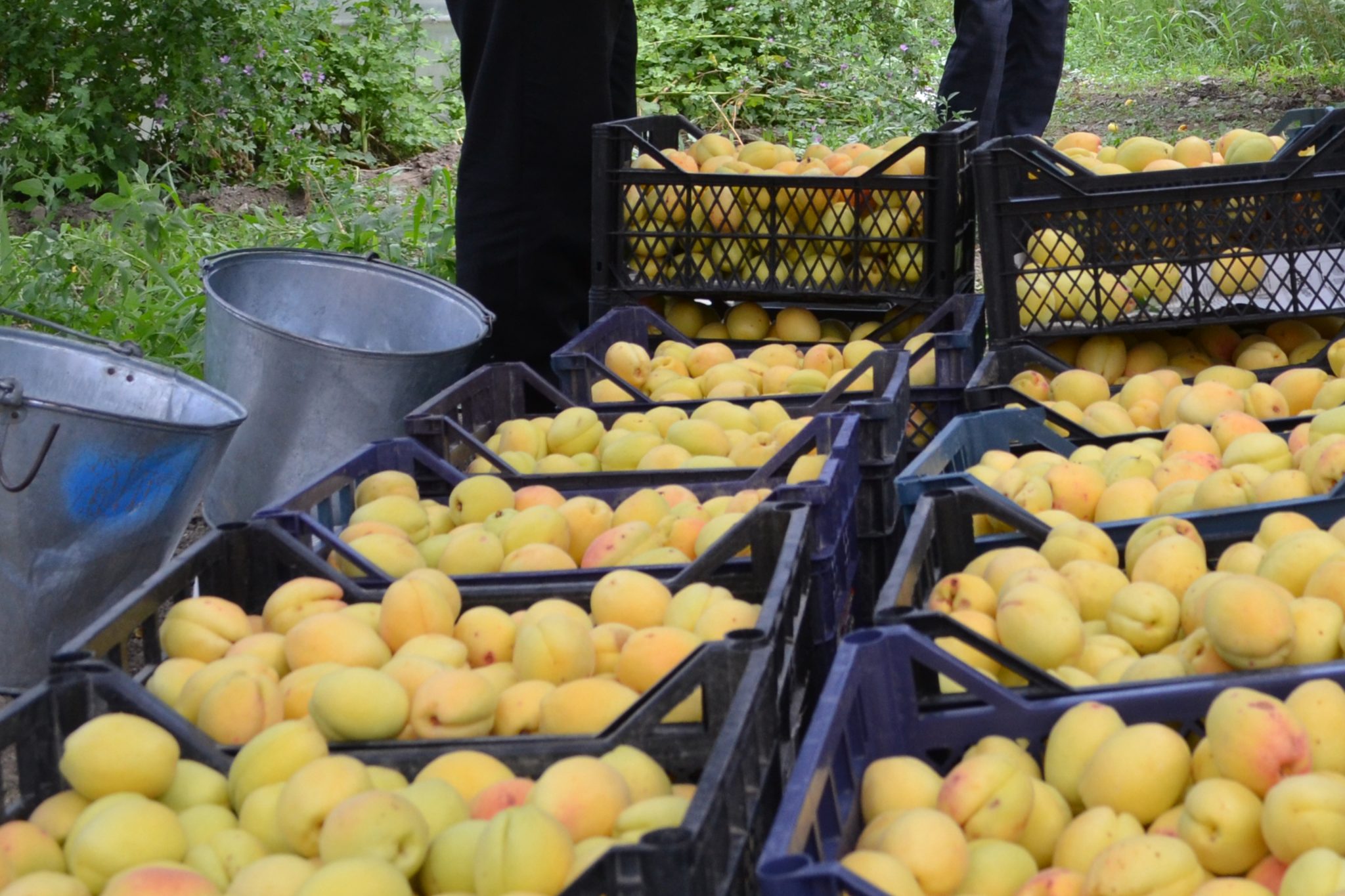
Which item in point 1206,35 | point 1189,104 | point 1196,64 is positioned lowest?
point 1189,104

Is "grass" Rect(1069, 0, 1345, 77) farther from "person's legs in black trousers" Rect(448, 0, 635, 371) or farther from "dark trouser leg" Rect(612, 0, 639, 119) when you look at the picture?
"person's legs in black trousers" Rect(448, 0, 635, 371)

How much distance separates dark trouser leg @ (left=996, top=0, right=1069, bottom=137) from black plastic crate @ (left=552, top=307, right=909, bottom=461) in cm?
237

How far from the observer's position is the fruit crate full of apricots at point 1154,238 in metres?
2.24

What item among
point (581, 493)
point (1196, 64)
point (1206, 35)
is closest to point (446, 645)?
point (581, 493)

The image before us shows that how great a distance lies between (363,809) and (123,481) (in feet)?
3.66

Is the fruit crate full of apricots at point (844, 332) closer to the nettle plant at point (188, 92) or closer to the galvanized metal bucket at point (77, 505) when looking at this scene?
the galvanized metal bucket at point (77, 505)

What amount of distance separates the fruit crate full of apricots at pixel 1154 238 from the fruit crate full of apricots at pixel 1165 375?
0.06 meters

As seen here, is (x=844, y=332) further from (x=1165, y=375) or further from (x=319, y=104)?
(x=319, y=104)

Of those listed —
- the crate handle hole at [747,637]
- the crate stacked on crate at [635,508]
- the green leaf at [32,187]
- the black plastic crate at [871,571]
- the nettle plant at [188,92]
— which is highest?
the nettle plant at [188,92]

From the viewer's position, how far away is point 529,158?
270 centimetres

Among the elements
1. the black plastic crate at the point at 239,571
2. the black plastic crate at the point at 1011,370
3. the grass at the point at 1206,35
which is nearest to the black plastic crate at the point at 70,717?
the black plastic crate at the point at 239,571

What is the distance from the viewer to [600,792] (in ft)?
3.59

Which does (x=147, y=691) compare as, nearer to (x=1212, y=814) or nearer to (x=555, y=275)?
Result: (x=1212, y=814)

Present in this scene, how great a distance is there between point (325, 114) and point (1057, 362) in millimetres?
4395
